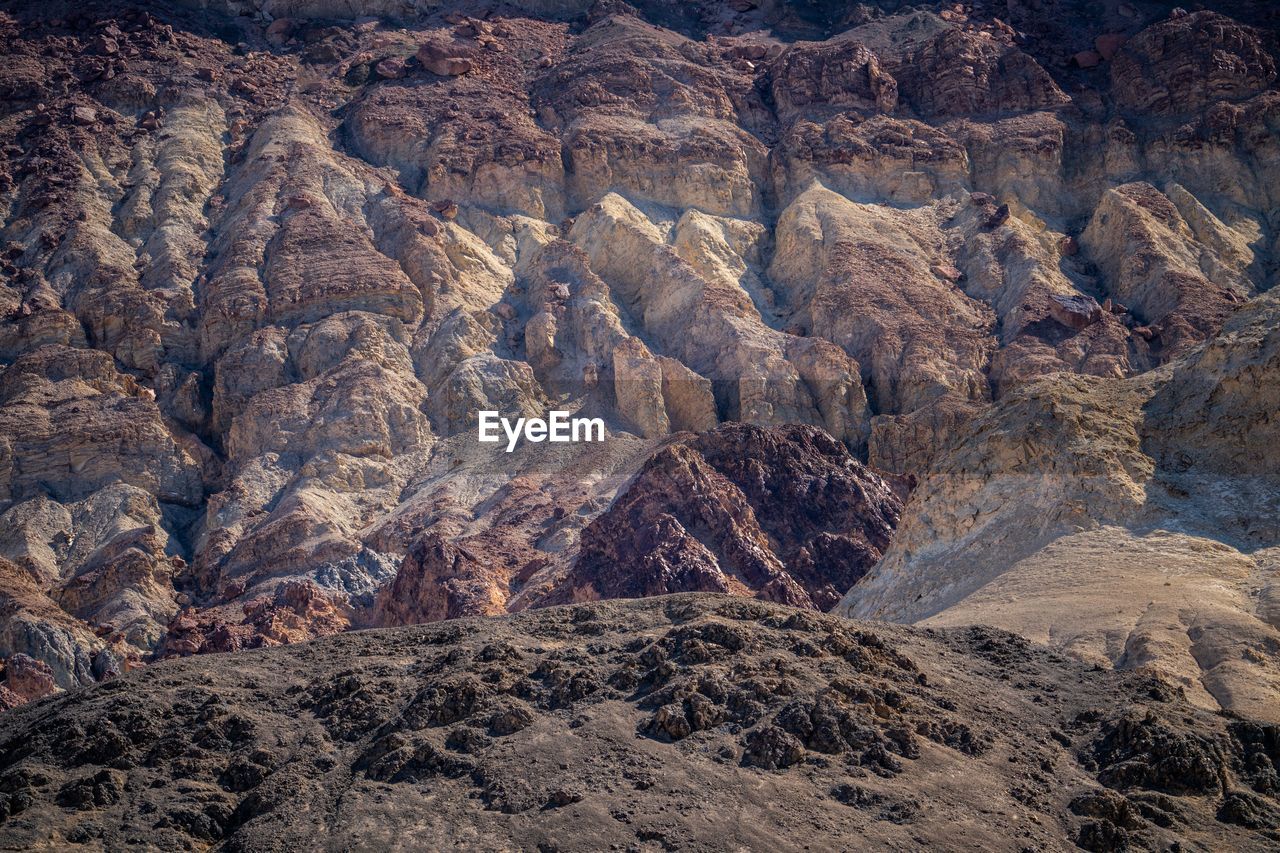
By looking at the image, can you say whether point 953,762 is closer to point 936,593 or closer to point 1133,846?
point 1133,846

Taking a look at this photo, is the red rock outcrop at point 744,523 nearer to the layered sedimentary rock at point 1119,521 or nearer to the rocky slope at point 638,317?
the rocky slope at point 638,317

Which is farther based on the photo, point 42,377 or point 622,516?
point 42,377

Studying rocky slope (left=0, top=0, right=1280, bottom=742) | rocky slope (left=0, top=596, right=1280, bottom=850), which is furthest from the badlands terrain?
rocky slope (left=0, top=0, right=1280, bottom=742)

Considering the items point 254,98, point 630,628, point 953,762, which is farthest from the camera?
point 254,98

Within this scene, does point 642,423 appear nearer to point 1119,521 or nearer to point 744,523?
point 744,523

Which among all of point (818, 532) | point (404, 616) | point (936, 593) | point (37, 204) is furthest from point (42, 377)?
point (936, 593)

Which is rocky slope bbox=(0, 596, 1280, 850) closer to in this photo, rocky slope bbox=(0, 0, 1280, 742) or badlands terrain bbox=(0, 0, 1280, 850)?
badlands terrain bbox=(0, 0, 1280, 850)

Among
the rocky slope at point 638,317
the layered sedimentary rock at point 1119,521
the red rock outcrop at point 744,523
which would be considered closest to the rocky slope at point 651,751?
the layered sedimentary rock at point 1119,521
